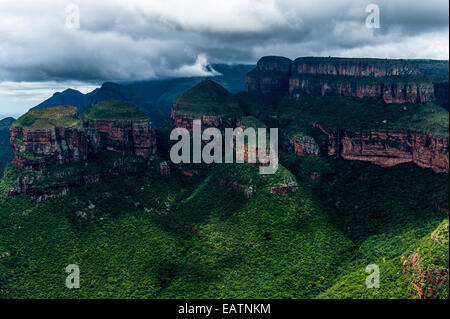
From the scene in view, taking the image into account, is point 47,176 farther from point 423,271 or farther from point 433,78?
point 433,78

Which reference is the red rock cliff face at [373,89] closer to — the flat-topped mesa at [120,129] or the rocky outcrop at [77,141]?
the rocky outcrop at [77,141]

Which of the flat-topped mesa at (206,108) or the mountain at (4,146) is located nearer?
the flat-topped mesa at (206,108)

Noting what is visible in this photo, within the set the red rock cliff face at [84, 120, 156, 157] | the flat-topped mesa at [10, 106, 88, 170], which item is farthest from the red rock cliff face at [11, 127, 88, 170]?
the red rock cliff face at [84, 120, 156, 157]

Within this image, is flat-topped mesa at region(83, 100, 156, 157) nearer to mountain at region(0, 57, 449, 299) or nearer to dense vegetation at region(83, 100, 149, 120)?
dense vegetation at region(83, 100, 149, 120)

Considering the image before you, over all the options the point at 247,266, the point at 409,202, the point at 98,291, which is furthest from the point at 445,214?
the point at 98,291

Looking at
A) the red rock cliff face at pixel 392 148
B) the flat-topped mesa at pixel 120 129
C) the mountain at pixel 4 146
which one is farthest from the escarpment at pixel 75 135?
the red rock cliff face at pixel 392 148

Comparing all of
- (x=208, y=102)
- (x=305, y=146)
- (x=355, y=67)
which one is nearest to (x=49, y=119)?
(x=208, y=102)

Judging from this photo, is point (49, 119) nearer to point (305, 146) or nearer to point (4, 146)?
point (305, 146)
